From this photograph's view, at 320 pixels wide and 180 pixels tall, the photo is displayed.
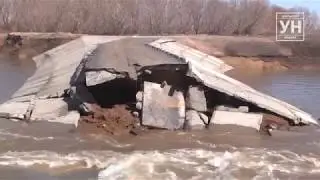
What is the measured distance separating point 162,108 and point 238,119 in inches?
70.6

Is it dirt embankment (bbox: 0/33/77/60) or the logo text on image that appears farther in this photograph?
the logo text on image

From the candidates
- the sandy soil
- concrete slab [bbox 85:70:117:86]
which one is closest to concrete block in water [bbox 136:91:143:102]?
the sandy soil

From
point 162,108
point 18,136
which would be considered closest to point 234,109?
point 162,108

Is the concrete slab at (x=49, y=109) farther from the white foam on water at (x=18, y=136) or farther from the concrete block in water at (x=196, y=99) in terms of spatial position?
the concrete block in water at (x=196, y=99)

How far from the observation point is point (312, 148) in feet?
38.4

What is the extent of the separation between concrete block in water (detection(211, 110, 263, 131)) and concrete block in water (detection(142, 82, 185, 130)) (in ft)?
2.70

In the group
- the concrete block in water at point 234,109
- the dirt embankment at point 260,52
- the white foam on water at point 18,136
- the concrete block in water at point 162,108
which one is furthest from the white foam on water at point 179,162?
the dirt embankment at point 260,52

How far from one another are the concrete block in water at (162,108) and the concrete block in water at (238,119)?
82 centimetres

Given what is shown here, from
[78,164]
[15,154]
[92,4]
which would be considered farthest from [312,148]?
[92,4]

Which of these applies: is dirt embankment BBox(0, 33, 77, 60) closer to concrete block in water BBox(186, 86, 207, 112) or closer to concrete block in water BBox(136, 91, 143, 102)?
concrete block in water BBox(136, 91, 143, 102)

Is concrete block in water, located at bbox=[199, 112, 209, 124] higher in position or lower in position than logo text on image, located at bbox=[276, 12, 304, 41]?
higher

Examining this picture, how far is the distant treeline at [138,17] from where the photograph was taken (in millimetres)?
39750

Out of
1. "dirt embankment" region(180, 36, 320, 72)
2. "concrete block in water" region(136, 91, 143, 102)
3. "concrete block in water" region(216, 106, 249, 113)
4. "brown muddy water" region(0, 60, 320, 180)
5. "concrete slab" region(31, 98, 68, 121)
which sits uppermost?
"concrete block in water" region(136, 91, 143, 102)

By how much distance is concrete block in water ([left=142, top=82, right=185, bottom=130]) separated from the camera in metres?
12.7
